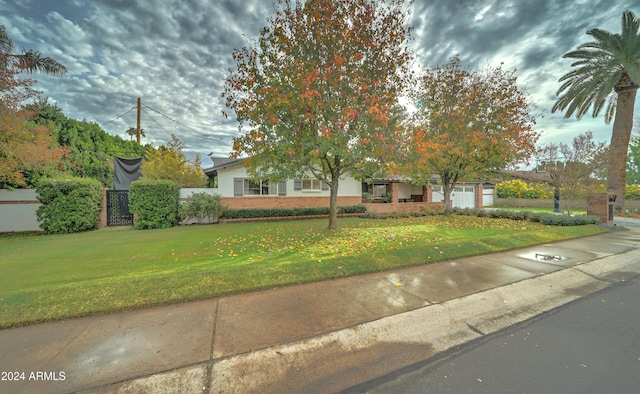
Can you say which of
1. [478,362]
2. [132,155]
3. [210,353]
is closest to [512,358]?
[478,362]

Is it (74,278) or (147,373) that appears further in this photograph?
(74,278)

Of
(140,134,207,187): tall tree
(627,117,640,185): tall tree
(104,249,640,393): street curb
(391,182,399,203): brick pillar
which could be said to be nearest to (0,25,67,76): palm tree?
(140,134,207,187): tall tree

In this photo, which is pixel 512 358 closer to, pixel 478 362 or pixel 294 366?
pixel 478 362

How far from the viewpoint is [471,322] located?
3.30 m

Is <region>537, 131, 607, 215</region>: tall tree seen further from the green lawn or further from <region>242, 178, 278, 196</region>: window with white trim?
<region>242, 178, 278, 196</region>: window with white trim

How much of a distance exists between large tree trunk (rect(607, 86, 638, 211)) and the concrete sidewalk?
59.5 feet

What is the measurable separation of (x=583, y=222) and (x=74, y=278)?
18415 mm

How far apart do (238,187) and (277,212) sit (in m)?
3.36

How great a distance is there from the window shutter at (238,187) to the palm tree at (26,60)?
9.41m

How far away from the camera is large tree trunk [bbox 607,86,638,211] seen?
16.1 metres

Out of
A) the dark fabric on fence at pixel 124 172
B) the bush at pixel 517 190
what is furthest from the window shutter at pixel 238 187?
the bush at pixel 517 190

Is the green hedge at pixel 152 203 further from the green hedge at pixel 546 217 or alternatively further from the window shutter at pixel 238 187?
the green hedge at pixel 546 217

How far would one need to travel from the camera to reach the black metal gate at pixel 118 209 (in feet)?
42.1

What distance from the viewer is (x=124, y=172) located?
1858cm
